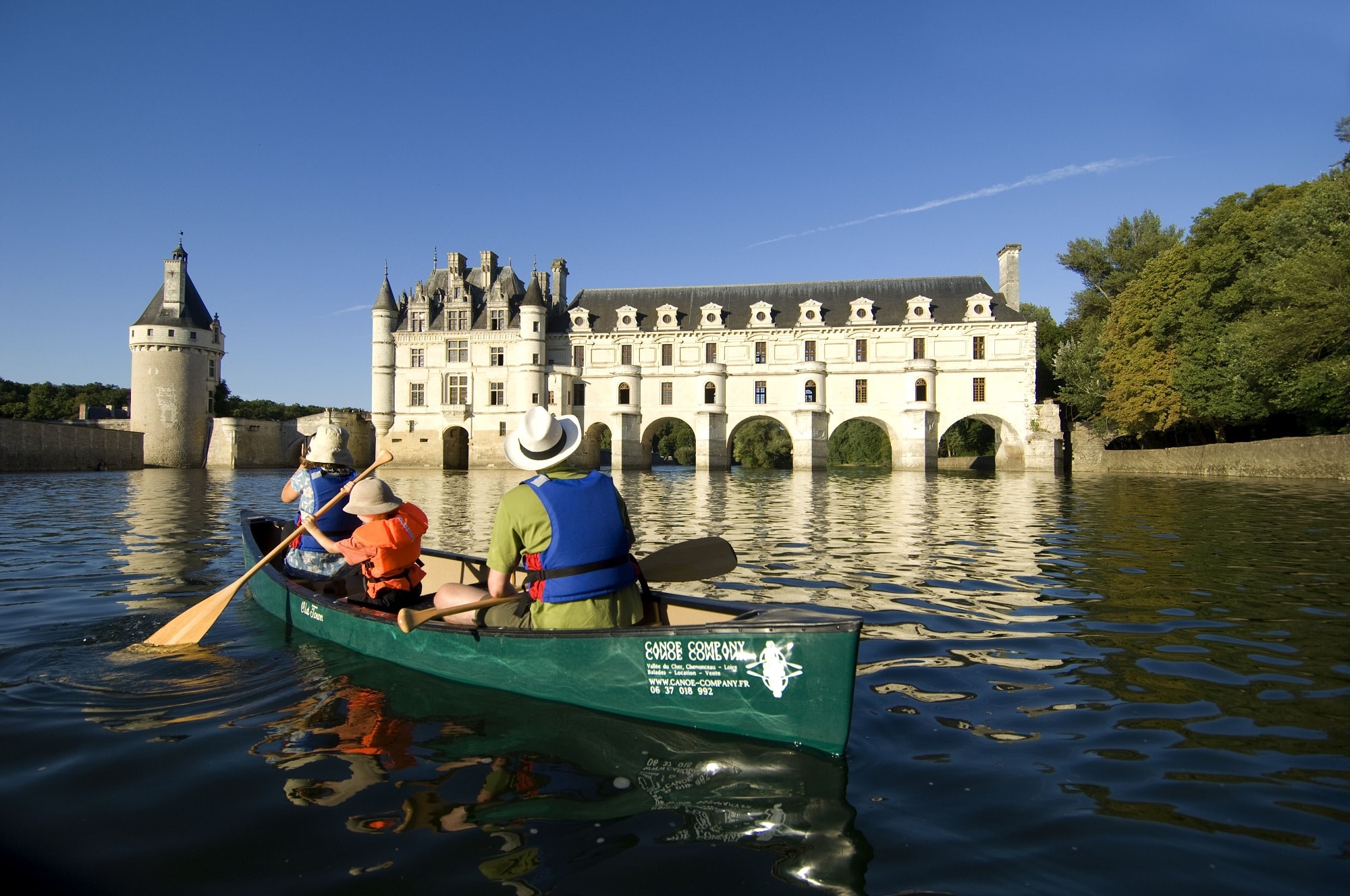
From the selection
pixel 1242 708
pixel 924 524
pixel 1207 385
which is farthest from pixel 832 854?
pixel 1207 385

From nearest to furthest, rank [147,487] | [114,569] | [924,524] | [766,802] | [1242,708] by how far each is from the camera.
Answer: [766,802]
[1242,708]
[114,569]
[924,524]
[147,487]

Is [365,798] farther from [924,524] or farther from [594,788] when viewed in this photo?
[924,524]

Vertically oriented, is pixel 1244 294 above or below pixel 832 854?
above

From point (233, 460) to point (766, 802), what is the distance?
181 feet

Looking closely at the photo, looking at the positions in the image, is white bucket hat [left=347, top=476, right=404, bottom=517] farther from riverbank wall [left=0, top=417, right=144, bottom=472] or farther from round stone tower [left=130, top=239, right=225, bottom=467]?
round stone tower [left=130, top=239, right=225, bottom=467]

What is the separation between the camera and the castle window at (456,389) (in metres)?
48.2

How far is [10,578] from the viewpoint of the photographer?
8969mm

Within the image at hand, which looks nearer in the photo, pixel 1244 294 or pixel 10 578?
pixel 10 578

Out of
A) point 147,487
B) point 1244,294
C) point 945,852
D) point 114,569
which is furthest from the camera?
point 1244,294


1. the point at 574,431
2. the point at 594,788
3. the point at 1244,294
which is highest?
the point at 1244,294

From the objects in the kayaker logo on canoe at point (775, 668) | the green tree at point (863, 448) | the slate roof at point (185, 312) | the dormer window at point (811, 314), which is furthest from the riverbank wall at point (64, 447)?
the green tree at point (863, 448)

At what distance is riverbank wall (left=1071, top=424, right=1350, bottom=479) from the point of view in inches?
976

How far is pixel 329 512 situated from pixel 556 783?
4540 mm

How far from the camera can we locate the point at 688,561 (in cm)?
540
